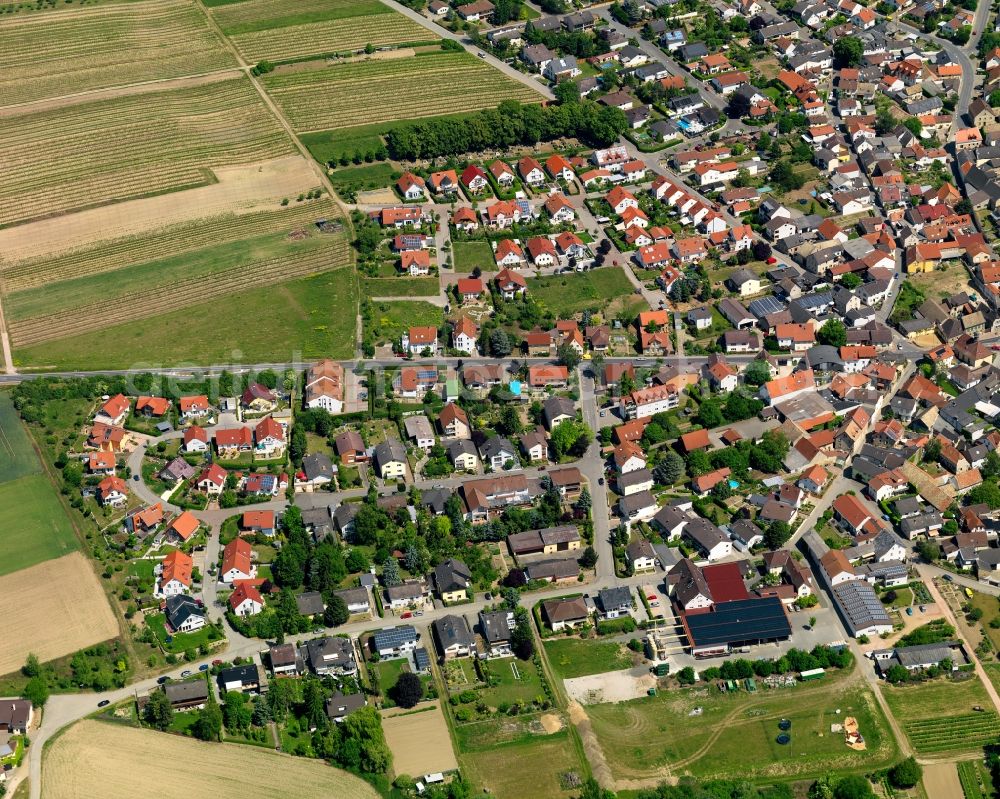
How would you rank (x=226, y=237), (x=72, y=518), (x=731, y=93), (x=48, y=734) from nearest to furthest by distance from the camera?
(x=48, y=734) < (x=72, y=518) < (x=226, y=237) < (x=731, y=93)

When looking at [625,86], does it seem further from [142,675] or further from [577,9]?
[142,675]

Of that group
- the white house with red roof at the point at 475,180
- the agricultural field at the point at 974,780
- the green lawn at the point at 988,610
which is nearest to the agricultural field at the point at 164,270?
the white house with red roof at the point at 475,180

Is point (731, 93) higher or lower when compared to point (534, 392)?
higher

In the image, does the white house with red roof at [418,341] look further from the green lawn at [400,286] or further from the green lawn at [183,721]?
the green lawn at [183,721]

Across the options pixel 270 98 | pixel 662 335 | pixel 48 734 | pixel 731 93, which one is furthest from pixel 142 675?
pixel 731 93

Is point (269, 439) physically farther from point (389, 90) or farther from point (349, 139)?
point (389, 90)

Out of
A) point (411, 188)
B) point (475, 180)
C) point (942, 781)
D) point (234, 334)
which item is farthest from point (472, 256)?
point (942, 781)
